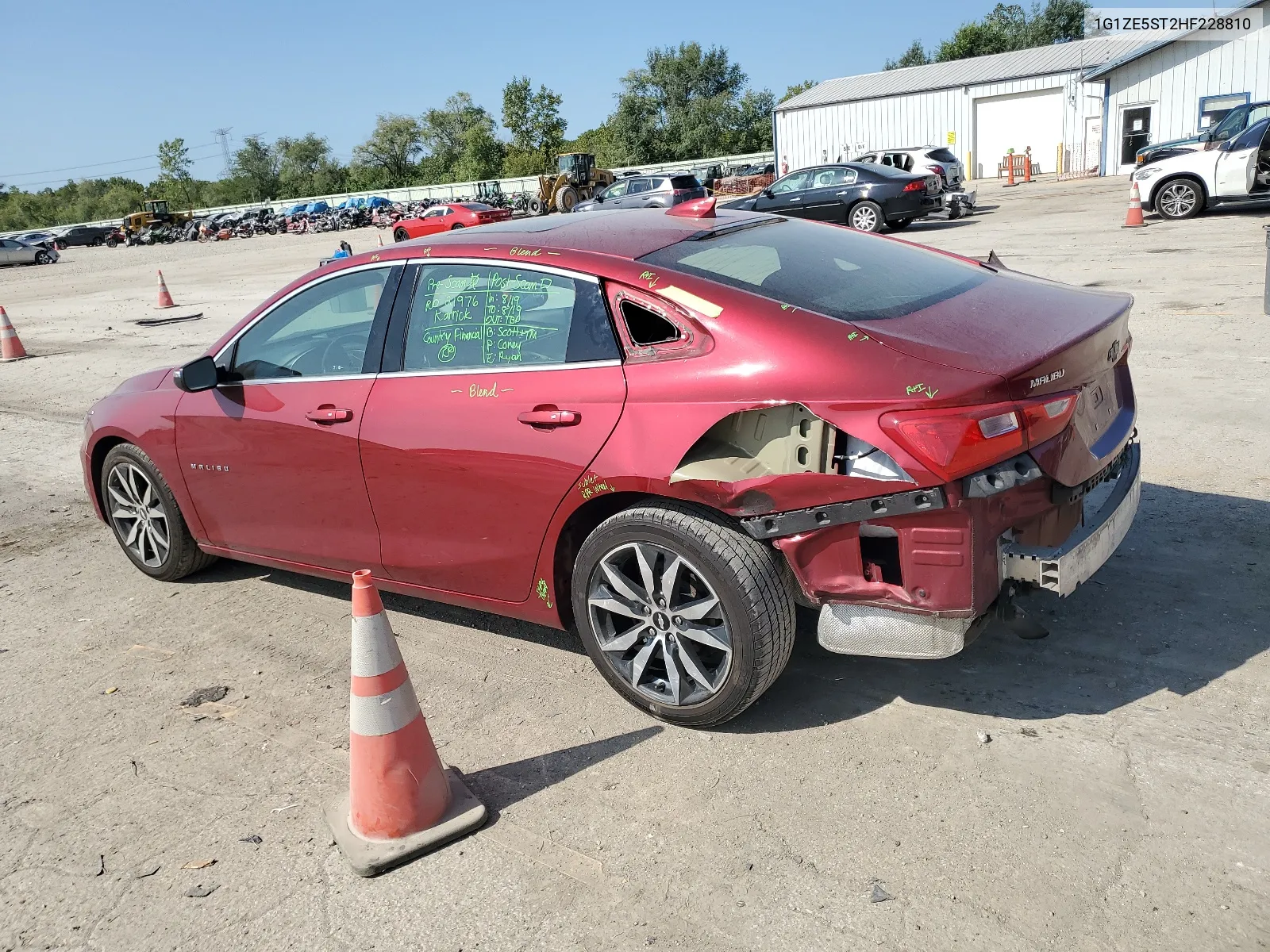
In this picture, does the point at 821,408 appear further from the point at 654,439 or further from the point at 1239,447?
the point at 1239,447

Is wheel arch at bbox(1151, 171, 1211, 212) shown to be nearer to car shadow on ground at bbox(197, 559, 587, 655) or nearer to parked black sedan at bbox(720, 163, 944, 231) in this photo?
parked black sedan at bbox(720, 163, 944, 231)

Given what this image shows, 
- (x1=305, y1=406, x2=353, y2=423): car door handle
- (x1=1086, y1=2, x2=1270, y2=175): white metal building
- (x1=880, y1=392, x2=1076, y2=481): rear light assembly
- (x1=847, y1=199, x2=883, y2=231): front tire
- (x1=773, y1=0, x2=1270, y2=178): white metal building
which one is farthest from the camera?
(x1=773, y1=0, x2=1270, y2=178): white metal building

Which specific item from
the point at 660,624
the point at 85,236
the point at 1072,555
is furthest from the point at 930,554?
the point at 85,236

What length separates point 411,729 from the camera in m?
3.04

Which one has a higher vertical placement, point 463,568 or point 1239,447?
point 463,568

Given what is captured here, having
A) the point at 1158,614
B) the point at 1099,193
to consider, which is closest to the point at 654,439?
the point at 1158,614

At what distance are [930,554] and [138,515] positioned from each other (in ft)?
13.5

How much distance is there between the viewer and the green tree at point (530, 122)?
302 feet

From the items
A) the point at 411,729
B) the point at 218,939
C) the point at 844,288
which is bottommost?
the point at 218,939

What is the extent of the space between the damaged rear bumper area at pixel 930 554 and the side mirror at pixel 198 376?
8.72ft

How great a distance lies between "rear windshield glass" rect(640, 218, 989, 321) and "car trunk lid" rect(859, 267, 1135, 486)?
0.37 ft

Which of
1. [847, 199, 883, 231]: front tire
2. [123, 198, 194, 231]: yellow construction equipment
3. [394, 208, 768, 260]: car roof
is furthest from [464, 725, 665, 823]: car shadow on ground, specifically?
[123, 198, 194, 231]: yellow construction equipment

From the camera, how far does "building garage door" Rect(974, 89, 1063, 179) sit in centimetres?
4106

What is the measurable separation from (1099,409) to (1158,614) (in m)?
1.00
